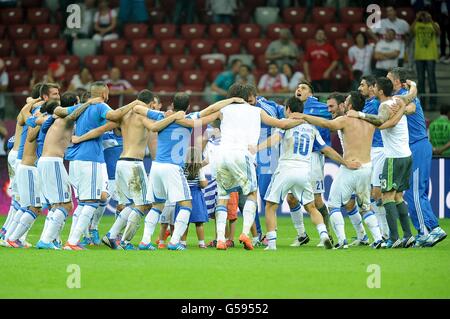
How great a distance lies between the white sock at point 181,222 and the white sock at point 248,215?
74 centimetres

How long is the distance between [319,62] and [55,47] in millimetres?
6655

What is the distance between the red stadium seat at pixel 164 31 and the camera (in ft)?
84.9

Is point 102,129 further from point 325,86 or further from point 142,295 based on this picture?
point 325,86

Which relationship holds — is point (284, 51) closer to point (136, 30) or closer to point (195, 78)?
point (195, 78)

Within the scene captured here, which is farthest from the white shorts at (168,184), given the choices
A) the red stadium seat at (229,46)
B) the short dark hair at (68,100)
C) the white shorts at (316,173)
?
the red stadium seat at (229,46)

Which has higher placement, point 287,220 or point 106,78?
point 106,78

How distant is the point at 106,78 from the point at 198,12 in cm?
349

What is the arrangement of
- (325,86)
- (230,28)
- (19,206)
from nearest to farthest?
1. (19,206)
2. (325,86)
3. (230,28)

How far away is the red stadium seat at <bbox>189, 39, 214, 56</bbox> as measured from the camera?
25.3 meters

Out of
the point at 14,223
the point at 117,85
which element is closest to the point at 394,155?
the point at 14,223

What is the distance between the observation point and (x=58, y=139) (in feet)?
46.0

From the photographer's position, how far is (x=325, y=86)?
2317 cm

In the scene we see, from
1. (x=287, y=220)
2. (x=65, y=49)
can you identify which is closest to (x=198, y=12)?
(x=65, y=49)

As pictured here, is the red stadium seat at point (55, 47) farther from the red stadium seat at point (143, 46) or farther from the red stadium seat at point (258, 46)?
the red stadium seat at point (258, 46)
